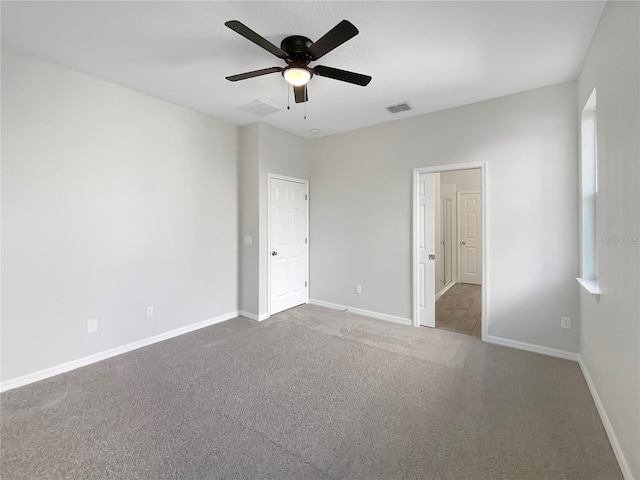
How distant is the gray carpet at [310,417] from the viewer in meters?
1.64

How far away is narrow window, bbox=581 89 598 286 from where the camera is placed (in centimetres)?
266

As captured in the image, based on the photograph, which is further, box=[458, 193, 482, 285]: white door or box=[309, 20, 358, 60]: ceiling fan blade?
box=[458, 193, 482, 285]: white door

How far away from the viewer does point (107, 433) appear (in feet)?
6.25

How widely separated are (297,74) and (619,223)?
234cm

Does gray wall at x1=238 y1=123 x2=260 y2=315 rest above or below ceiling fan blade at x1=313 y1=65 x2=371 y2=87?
below

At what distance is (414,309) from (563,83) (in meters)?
2.94

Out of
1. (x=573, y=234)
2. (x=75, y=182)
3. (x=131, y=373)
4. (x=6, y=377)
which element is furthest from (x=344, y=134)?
(x=6, y=377)

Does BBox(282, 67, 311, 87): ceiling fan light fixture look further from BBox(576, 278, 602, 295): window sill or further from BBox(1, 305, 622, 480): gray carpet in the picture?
BBox(576, 278, 602, 295): window sill

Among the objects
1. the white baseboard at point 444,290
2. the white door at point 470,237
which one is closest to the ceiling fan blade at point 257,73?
the white baseboard at point 444,290

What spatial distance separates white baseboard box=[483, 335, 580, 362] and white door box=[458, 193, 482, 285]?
3844 millimetres

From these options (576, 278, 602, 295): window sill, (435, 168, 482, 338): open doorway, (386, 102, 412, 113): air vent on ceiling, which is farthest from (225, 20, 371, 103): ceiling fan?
(435, 168, 482, 338): open doorway

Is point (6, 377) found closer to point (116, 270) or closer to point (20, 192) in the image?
point (116, 270)

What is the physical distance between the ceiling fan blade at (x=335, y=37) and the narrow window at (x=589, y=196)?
93.2 inches

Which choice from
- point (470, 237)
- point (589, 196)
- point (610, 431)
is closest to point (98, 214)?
point (610, 431)
